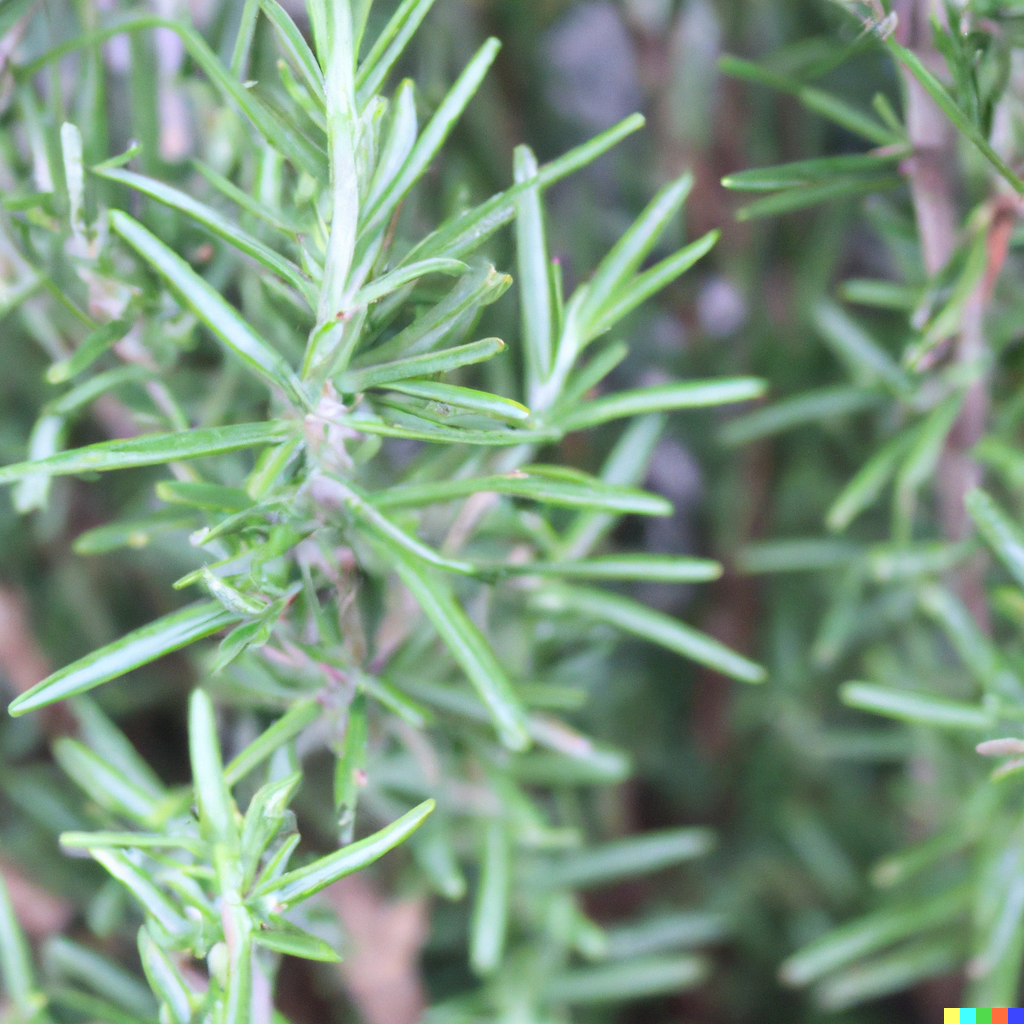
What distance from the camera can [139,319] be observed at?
0.33 meters

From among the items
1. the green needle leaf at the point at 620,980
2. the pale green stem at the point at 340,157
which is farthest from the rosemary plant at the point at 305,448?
the green needle leaf at the point at 620,980

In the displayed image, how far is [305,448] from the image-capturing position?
28cm

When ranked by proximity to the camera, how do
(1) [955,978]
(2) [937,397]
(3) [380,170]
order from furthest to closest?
(1) [955,978], (2) [937,397], (3) [380,170]

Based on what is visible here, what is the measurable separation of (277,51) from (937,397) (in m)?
0.29

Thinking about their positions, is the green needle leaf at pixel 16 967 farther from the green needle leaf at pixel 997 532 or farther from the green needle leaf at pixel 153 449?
the green needle leaf at pixel 997 532

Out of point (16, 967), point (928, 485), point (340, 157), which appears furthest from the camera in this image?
point (928, 485)

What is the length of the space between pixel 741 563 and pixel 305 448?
1.13 feet

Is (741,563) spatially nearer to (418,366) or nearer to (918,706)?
(918,706)

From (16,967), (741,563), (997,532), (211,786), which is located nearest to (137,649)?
(211,786)

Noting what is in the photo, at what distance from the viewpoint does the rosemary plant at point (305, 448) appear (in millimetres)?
253

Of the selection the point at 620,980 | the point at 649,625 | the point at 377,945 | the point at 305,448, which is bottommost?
the point at 620,980

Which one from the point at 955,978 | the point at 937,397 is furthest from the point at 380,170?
the point at 955,978

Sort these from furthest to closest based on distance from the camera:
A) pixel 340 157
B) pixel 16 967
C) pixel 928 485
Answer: pixel 928 485 < pixel 16 967 < pixel 340 157

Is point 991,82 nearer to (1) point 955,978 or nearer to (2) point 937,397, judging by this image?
(2) point 937,397
